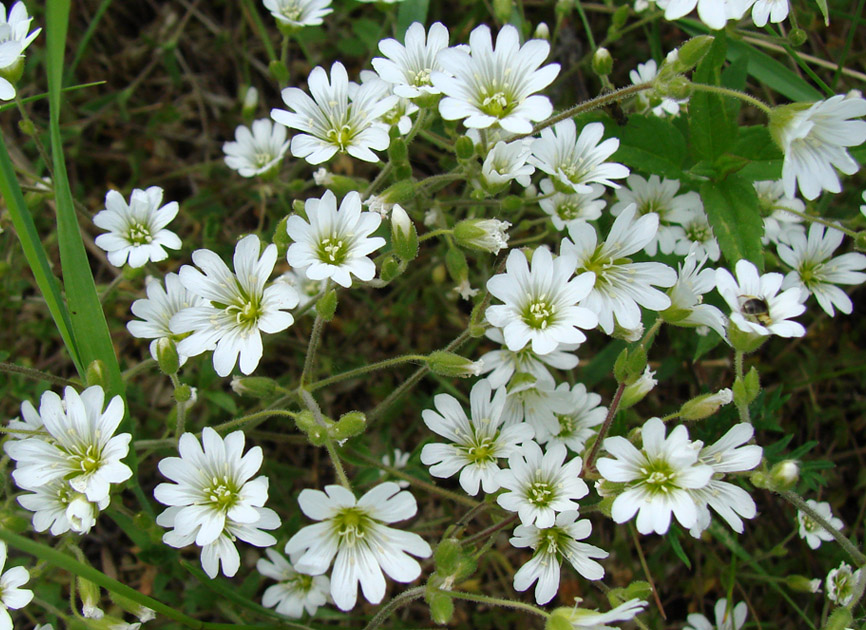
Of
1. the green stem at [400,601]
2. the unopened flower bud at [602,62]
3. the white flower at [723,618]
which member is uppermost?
the unopened flower bud at [602,62]

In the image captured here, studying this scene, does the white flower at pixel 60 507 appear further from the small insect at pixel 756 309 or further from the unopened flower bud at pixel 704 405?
the small insect at pixel 756 309

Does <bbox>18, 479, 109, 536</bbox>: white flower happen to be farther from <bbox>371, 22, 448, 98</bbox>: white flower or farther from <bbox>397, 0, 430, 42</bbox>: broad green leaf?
<bbox>397, 0, 430, 42</bbox>: broad green leaf

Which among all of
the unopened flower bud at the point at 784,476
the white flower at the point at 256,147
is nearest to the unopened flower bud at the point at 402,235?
the white flower at the point at 256,147

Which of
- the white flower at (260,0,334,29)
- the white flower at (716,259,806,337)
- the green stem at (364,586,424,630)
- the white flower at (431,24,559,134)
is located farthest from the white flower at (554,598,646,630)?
the white flower at (260,0,334,29)

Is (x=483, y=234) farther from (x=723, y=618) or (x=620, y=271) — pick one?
(x=723, y=618)

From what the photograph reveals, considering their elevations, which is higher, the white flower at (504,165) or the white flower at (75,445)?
the white flower at (504,165)

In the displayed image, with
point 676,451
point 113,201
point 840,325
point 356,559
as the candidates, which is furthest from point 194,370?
point 840,325
